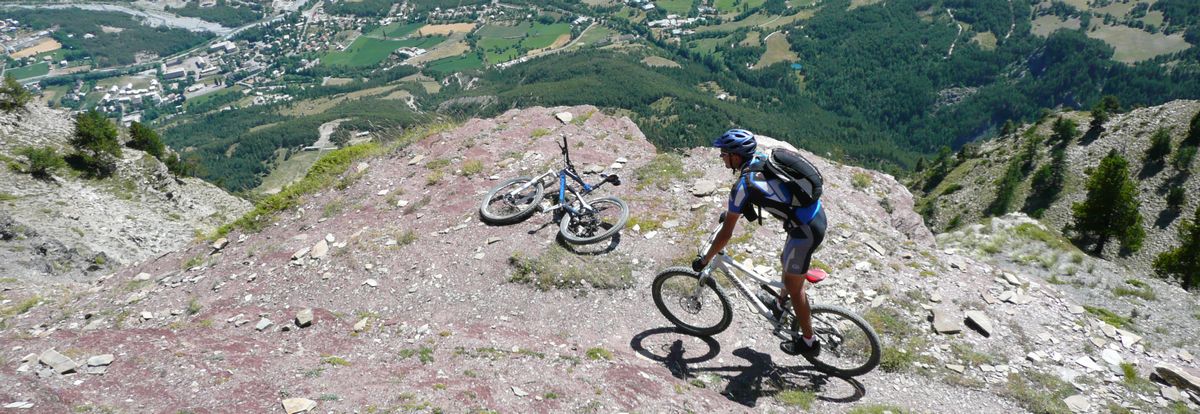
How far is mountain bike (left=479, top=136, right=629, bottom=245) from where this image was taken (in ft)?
41.8

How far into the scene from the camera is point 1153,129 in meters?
85.3

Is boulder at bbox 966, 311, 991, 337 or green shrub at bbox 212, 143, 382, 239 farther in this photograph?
green shrub at bbox 212, 143, 382, 239

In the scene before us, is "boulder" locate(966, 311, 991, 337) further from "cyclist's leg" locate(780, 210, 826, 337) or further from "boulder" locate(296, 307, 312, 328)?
"boulder" locate(296, 307, 312, 328)

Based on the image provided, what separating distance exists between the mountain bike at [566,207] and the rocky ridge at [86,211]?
13.7 metres

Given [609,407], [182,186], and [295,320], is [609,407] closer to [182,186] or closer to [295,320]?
[295,320]

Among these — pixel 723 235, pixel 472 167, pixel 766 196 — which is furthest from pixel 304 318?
pixel 766 196

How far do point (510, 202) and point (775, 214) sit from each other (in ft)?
26.5

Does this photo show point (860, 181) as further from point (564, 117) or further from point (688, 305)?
point (564, 117)

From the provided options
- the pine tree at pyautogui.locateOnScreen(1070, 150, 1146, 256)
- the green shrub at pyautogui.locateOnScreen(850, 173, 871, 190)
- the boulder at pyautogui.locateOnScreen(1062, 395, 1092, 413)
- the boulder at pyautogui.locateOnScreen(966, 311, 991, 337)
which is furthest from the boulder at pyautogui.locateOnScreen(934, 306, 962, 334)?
the pine tree at pyautogui.locateOnScreen(1070, 150, 1146, 256)

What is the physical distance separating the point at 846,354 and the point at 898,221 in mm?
8402

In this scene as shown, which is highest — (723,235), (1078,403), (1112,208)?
(723,235)

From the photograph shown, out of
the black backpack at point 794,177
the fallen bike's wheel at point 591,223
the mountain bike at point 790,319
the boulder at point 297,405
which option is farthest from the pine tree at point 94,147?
the black backpack at point 794,177

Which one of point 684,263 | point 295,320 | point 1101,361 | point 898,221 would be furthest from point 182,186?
point 1101,361

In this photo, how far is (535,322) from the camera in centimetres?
1064
